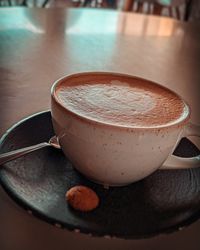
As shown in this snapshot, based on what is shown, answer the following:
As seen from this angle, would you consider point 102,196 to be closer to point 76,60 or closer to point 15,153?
point 15,153

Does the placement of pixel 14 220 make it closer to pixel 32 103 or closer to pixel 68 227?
pixel 68 227

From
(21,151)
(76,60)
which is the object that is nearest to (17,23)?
(76,60)

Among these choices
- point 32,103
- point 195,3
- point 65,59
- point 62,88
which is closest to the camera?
point 62,88

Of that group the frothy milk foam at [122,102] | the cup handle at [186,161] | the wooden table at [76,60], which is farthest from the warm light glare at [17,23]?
the cup handle at [186,161]

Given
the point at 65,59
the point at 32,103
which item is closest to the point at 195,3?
the point at 65,59

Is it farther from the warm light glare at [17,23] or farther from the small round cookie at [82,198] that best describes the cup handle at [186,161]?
the warm light glare at [17,23]

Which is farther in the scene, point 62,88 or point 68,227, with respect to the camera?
point 62,88
